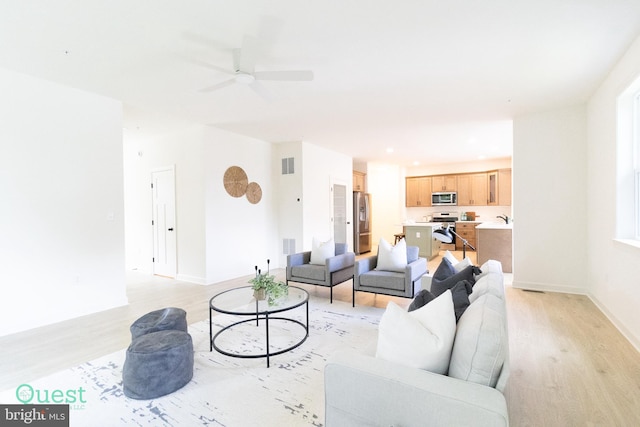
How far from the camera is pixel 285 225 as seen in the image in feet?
21.4

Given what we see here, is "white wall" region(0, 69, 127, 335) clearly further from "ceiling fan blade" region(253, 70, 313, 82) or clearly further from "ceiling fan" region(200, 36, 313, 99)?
"ceiling fan blade" region(253, 70, 313, 82)

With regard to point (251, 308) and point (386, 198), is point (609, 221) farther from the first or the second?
point (386, 198)

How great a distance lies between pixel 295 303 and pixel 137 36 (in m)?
2.66

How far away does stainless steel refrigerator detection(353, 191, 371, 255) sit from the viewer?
8516mm

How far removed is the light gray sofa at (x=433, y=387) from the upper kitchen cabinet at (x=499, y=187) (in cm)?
825

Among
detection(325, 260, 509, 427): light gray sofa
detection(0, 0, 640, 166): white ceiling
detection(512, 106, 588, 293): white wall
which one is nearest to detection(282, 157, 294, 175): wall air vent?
detection(0, 0, 640, 166): white ceiling

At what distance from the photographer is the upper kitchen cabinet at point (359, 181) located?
8948 millimetres

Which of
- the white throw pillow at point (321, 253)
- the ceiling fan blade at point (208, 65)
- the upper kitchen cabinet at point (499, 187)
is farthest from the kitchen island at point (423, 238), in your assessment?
the ceiling fan blade at point (208, 65)

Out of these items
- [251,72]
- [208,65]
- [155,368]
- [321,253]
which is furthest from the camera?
[321,253]

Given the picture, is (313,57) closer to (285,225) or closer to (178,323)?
(178,323)

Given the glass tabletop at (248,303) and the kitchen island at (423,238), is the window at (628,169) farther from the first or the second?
the kitchen island at (423,238)

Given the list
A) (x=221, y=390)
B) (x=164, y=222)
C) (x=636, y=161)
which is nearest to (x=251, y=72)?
(x=221, y=390)

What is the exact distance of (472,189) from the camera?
8781 mm

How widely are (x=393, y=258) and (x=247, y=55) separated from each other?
2799mm
